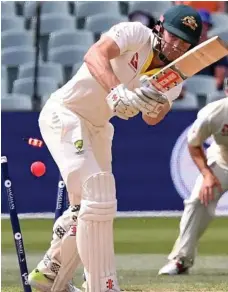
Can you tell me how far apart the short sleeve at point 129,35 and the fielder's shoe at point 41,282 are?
1.29m

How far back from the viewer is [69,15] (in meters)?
12.5

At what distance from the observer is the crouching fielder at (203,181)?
662 cm

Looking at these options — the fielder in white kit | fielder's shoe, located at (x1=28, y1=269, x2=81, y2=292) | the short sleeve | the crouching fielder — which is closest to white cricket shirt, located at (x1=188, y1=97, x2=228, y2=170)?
the crouching fielder

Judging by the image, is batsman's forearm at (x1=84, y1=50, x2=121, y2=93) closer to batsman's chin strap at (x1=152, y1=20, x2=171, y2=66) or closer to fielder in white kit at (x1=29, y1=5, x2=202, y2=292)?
fielder in white kit at (x1=29, y1=5, x2=202, y2=292)

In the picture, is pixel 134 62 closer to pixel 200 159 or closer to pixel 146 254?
pixel 200 159

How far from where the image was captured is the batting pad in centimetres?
465

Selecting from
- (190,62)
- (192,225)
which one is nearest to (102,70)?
(190,62)

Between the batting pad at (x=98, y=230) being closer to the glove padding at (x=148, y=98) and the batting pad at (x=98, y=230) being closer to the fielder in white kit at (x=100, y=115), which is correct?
the fielder in white kit at (x=100, y=115)

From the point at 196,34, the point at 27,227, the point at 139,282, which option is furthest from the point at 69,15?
the point at 196,34

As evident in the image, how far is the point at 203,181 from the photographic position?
6.63 metres

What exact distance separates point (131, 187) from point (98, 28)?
2.71m

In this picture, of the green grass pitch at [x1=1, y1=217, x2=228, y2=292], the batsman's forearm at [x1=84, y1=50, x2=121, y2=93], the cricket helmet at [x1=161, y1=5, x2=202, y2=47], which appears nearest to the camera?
the batsman's forearm at [x1=84, y1=50, x2=121, y2=93]

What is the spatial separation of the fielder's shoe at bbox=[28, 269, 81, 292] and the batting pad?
61 cm

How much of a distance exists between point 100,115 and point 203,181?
5.80 ft
